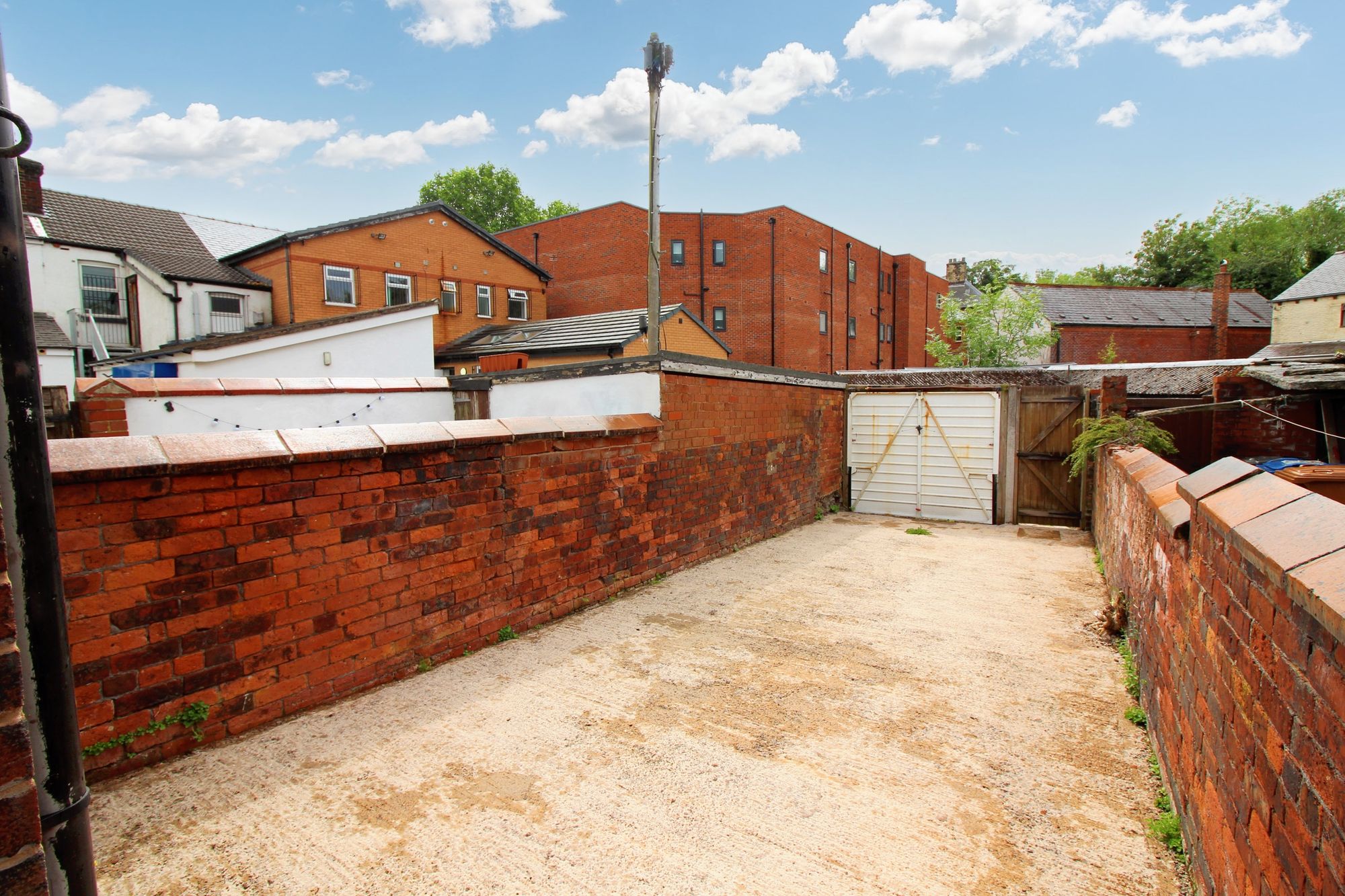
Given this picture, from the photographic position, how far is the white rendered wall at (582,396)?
20.4 feet

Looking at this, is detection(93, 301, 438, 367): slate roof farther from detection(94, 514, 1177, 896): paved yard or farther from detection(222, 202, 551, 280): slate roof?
detection(94, 514, 1177, 896): paved yard

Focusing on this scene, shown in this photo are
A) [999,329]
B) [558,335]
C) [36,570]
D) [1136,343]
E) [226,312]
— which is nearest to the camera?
[36,570]

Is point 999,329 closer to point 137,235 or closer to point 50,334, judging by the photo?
point 137,235

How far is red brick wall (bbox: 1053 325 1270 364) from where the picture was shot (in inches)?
1294

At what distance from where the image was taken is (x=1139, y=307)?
34.0 metres

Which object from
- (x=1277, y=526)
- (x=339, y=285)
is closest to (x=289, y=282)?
(x=339, y=285)

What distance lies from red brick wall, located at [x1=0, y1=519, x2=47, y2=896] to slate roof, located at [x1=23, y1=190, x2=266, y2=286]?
22511mm

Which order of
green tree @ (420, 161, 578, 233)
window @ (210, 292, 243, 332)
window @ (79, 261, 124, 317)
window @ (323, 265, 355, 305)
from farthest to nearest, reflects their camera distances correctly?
1. green tree @ (420, 161, 578, 233)
2. window @ (323, 265, 355, 305)
3. window @ (210, 292, 243, 332)
4. window @ (79, 261, 124, 317)

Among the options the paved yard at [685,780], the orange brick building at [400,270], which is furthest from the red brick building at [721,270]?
the paved yard at [685,780]

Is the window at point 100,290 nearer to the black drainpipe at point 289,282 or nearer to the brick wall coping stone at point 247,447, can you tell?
the black drainpipe at point 289,282

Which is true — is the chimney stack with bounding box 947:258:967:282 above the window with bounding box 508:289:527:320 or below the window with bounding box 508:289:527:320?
above

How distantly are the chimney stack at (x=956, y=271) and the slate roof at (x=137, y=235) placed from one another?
43.5m

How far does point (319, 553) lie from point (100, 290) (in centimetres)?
2161

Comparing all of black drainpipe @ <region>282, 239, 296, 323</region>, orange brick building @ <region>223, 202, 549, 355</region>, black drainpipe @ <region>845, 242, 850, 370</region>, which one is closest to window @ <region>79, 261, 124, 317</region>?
orange brick building @ <region>223, 202, 549, 355</region>
